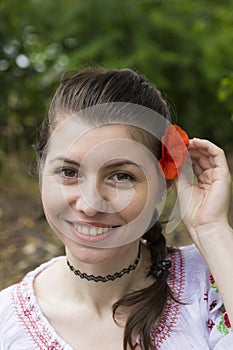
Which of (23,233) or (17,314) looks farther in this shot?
(23,233)

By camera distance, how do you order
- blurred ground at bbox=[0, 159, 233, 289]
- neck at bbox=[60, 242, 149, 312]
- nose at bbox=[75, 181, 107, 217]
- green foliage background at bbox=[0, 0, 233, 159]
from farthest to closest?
green foliage background at bbox=[0, 0, 233, 159], blurred ground at bbox=[0, 159, 233, 289], neck at bbox=[60, 242, 149, 312], nose at bbox=[75, 181, 107, 217]

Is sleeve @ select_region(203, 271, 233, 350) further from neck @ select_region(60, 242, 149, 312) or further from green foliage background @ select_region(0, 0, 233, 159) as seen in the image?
green foliage background @ select_region(0, 0, 233, 159)

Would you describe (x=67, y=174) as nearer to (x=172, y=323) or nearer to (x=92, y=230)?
(x=92, y=230)

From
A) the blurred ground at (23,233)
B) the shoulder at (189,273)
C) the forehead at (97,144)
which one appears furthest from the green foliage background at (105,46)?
the forehead at (97,144)

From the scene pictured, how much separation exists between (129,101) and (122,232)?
1.29 ft

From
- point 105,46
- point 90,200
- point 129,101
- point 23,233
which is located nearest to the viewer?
point 90,200

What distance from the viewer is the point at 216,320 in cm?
204

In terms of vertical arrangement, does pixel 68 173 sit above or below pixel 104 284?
above

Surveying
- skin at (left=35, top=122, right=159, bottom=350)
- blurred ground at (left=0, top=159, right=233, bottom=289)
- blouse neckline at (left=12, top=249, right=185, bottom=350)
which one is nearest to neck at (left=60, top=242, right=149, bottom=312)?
skin at (left=35, top=122, right=159, bottom=350)

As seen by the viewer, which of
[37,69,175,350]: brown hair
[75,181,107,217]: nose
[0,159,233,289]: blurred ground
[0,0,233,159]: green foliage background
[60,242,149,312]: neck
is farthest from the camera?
[0,0,233,159]: green foliage background

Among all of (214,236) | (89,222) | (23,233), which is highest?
(89,222)

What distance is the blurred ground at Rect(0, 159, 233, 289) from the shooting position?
158 inches

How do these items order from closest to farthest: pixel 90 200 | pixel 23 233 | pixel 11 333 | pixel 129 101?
pixel 90 200 < pixel 129 101 < pixel 11 333 < pixel 23 233

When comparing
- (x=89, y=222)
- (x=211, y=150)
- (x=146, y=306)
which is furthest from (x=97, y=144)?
(x=146, y=306)
